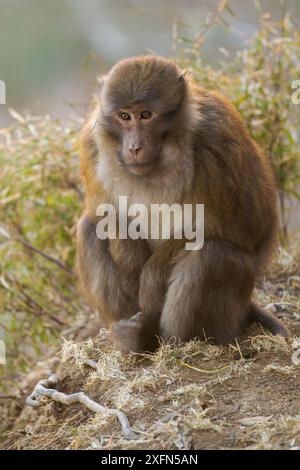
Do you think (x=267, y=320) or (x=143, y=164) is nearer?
(x=143, y=164)

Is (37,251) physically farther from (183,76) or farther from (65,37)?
(65,37)

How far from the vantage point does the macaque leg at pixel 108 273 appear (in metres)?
4.86

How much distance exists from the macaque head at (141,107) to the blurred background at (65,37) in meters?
9.07

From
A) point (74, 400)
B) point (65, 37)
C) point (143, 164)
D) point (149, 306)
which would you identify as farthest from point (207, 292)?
point (65, 37)

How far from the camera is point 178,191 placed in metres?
4.43

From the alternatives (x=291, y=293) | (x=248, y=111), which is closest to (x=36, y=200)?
(x=248, y=111)

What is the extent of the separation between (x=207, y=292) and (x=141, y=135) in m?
0.99

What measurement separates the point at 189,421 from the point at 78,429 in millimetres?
622

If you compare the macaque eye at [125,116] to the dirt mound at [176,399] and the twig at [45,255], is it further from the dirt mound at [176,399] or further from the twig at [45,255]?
the twig at [45,255]

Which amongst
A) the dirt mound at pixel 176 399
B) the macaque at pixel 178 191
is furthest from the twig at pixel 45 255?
the macaque at pixel 178 191

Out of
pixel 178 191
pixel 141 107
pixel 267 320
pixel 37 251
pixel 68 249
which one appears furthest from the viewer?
pixel 68 249

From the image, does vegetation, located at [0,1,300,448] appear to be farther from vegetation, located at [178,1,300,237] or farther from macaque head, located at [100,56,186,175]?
macaque head, located at [100,56,186,175]

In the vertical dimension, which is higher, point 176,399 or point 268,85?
point 268,85

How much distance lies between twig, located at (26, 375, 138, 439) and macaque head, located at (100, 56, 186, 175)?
130 cm
